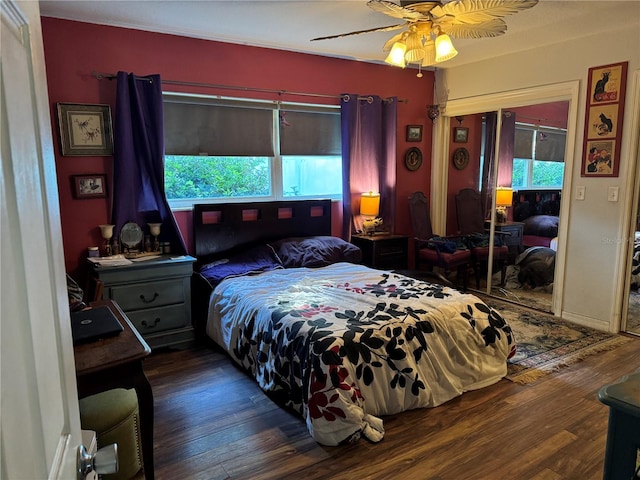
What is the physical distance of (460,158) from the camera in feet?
17.0

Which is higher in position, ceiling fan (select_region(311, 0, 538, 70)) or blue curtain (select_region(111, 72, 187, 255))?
ceiling fan (select_region(311, 0, 538, 70))

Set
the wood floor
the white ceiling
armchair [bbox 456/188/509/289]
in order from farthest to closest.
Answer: armchair [bbox 456/188/509/289] → the white ceiling → the wood floor

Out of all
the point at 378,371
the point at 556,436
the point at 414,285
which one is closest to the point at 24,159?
the point at 378,371

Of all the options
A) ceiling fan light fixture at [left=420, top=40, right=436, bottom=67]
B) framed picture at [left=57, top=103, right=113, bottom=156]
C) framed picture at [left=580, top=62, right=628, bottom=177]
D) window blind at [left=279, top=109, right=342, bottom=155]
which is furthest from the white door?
framed picture at [left=580, top=62, right=628, bottom=177]

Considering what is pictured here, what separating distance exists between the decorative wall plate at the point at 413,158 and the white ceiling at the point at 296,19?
131 centimetres

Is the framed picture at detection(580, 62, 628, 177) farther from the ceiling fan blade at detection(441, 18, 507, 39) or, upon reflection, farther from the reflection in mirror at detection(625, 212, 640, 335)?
the ceiling fan blade at detection(441, 18, 507, 39)

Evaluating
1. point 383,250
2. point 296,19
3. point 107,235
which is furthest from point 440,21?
point 107,235

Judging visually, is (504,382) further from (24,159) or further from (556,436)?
(24,159)

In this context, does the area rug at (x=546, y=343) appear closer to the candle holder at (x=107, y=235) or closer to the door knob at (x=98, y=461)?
the door knob at (x=98, y=461)

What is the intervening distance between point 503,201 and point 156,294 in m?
3.60

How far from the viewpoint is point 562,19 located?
3.35m

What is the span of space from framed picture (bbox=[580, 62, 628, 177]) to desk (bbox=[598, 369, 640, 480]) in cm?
315

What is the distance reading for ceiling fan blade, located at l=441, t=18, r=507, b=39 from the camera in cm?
265

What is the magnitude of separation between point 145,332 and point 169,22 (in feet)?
7.77
